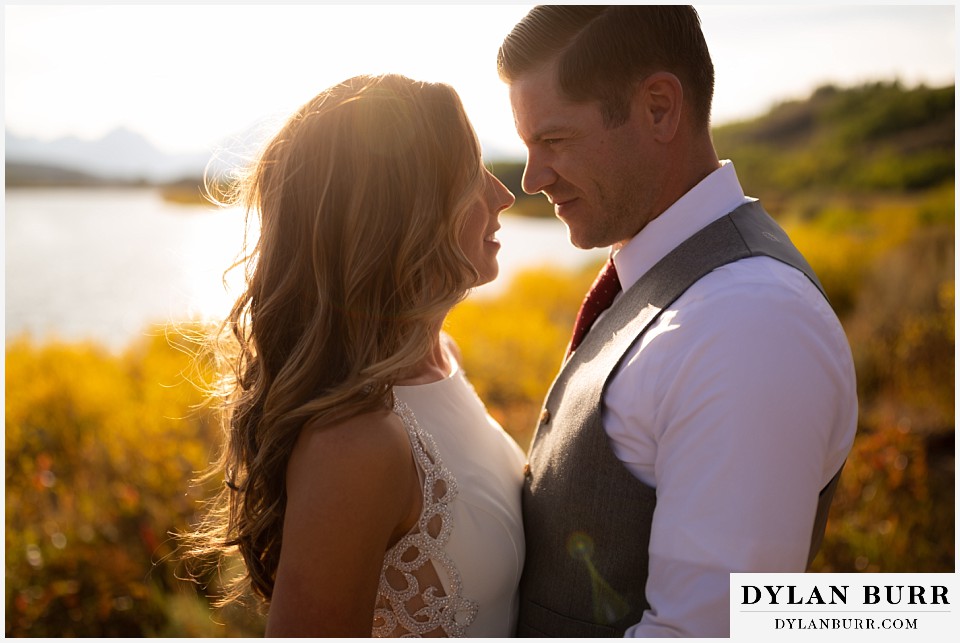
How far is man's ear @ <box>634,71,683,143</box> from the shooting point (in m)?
2.10

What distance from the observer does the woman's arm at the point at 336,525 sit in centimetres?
158

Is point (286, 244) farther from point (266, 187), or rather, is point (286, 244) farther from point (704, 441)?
point (704, 441)

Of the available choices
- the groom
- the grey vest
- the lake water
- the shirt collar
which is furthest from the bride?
the lake water

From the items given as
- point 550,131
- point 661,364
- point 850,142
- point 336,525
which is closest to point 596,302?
point 550,131

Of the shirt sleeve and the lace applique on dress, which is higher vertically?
the shirt sleeve

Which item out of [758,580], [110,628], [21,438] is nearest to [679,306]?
[758,580]

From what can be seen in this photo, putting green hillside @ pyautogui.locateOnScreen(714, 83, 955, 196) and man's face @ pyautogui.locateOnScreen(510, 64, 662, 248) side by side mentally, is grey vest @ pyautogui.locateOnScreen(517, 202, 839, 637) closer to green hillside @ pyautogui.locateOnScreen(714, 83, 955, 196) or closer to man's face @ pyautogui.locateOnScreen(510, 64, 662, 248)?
man's face @ pyautogui.locateOnScreen(510, 64, 662, 248)

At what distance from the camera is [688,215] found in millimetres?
2004

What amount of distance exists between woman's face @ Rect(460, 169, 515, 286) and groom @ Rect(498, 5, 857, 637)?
0.22 meters

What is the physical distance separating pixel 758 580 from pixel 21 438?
5.06 meters

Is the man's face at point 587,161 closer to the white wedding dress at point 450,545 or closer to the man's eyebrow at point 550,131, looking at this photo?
the man's eyebrow at point 550,131

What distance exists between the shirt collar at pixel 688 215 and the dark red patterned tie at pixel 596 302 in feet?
0.48

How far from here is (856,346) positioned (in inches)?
247

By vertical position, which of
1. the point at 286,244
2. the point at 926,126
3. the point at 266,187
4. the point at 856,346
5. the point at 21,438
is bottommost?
the point at 21,438
